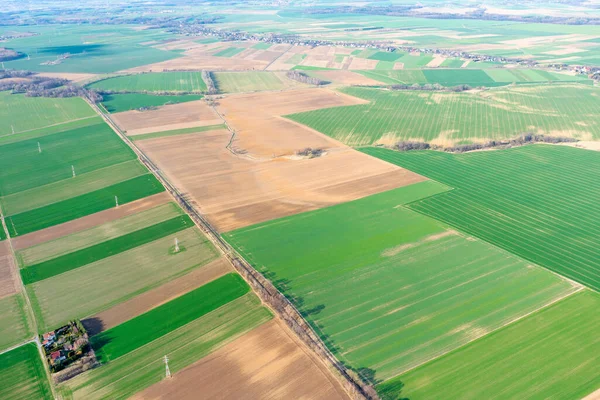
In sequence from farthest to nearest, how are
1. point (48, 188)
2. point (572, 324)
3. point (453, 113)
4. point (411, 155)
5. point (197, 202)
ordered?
point (453, 113) < point (411, 155) < point (48, 188) < point (197, 202) < point (572, 324)

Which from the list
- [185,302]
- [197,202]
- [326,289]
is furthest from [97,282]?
[326,289]

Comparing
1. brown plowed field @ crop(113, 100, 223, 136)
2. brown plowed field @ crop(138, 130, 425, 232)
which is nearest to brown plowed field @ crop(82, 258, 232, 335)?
brown plowed field @ crop(138, 130, 425, 232)

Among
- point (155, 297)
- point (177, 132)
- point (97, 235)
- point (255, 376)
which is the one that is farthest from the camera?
point (177, 132)

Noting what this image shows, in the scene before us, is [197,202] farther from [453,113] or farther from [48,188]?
[453,113]

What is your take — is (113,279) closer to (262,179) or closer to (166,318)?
(166,318)

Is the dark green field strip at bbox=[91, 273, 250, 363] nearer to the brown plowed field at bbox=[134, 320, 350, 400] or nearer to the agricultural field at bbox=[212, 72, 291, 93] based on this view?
the brown plowed field at bbox=[134, 320, 350, 400]

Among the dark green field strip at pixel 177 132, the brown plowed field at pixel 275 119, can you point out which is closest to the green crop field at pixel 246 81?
the brown plowed field at pixel 275 119

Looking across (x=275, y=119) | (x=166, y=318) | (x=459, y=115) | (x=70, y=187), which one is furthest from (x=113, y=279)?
(x=459, y=115)
